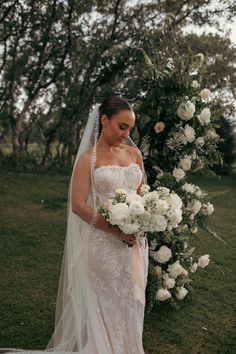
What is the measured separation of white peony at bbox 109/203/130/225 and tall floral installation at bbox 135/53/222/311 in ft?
6.69

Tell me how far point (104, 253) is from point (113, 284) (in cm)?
29

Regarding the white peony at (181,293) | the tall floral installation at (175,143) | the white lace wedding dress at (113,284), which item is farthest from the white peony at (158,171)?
the white lace wedding dress at (113,284)

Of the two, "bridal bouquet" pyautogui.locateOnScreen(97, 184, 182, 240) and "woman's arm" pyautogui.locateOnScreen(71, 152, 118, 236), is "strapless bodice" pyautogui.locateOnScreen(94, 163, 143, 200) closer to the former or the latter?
"woman's arm" pyautogui.locateOnScreen(71, 152, 118, 236)

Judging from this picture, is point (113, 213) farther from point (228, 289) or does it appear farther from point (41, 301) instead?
point (228, 289)

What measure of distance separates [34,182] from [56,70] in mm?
5705

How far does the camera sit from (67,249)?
420 centimetres

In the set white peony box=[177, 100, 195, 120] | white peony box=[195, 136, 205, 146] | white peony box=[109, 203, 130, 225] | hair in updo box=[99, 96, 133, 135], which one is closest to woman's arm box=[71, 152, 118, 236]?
white peony box=[109, 203, 130, 225]

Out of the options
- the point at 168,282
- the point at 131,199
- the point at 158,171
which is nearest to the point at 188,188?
the point at 158,171

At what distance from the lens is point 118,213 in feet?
11.2

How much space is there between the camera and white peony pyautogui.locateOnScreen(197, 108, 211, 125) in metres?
5.36

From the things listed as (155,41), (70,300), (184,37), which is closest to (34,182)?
(155,41)

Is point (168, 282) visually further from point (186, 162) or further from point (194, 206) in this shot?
point (186, 162)

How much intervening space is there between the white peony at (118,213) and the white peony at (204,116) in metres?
2.38

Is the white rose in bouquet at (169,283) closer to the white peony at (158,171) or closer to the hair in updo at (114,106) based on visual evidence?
the white peony at (158,171)
